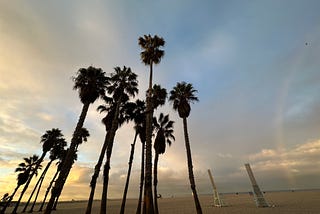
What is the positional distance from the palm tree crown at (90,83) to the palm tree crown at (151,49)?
6.52 metres

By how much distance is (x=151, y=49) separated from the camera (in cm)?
2855

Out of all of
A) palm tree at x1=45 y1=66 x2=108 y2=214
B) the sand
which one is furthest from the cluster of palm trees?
the sand

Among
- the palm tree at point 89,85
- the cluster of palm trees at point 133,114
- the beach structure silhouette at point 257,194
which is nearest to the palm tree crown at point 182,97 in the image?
the cluster of palm trees at point 133,114

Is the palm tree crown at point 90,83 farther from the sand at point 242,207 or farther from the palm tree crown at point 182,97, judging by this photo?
the sand at point 242,207

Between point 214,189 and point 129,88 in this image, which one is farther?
point 214,189

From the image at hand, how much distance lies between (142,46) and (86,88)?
10417 millimetres

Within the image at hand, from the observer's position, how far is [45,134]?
48438 mm

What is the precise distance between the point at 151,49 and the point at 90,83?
9879mm

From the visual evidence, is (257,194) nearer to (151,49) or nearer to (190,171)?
(190,171)

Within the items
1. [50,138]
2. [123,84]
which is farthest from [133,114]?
[50,138]

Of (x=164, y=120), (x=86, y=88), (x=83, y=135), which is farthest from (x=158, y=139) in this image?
(x=83, y=135)

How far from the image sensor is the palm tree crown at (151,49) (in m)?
28.3

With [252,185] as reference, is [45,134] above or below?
above

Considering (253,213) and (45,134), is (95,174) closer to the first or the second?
(253,213)
